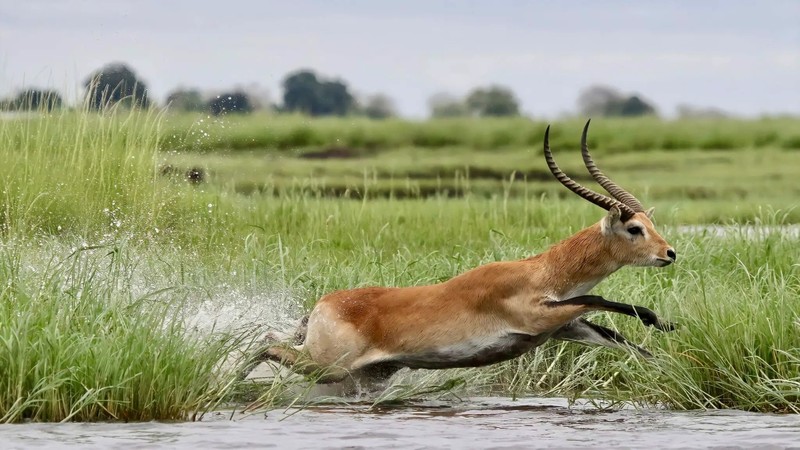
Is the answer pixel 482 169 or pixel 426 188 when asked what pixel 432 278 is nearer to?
pixel 426 188

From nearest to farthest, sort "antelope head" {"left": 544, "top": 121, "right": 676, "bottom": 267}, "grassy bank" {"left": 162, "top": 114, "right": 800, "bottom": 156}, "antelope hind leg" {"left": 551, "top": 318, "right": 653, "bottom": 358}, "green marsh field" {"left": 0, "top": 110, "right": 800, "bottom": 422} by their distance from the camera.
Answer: "green marsh field" {"left": 0, "top": 110, "right": 800, "bottom": 422}
"antelope head" {"left": 544, "top": 121, "right": 676, "bottom": 267}
"antelope hind leg" {"left": 551, "top": 318, "right": 653, "bottom": 358}
"grassy bank" {"left": 162, "top": 114, "right": 800, "bottom": 156}

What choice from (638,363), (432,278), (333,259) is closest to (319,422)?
(638,363)

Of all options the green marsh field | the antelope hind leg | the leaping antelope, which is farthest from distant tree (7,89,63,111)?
the antelope hind leg

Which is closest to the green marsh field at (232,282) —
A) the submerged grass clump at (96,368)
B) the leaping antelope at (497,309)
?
the submerged grass clump at (96,368)

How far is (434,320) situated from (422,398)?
68 cm

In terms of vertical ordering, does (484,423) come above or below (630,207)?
below

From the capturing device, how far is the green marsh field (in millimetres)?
7656

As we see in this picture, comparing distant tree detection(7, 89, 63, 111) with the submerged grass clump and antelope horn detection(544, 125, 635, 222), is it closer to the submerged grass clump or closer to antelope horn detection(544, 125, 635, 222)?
the submerged grass clump

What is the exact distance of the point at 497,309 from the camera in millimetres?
8453

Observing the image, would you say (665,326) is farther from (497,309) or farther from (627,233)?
(497,309)

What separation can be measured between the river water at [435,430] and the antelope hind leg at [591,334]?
16.2 inches

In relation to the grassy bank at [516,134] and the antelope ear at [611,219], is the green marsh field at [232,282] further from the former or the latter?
the grassy bank at [516,134]

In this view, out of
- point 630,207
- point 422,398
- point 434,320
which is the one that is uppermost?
point 630,207

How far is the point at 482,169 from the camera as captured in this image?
3650 cm
